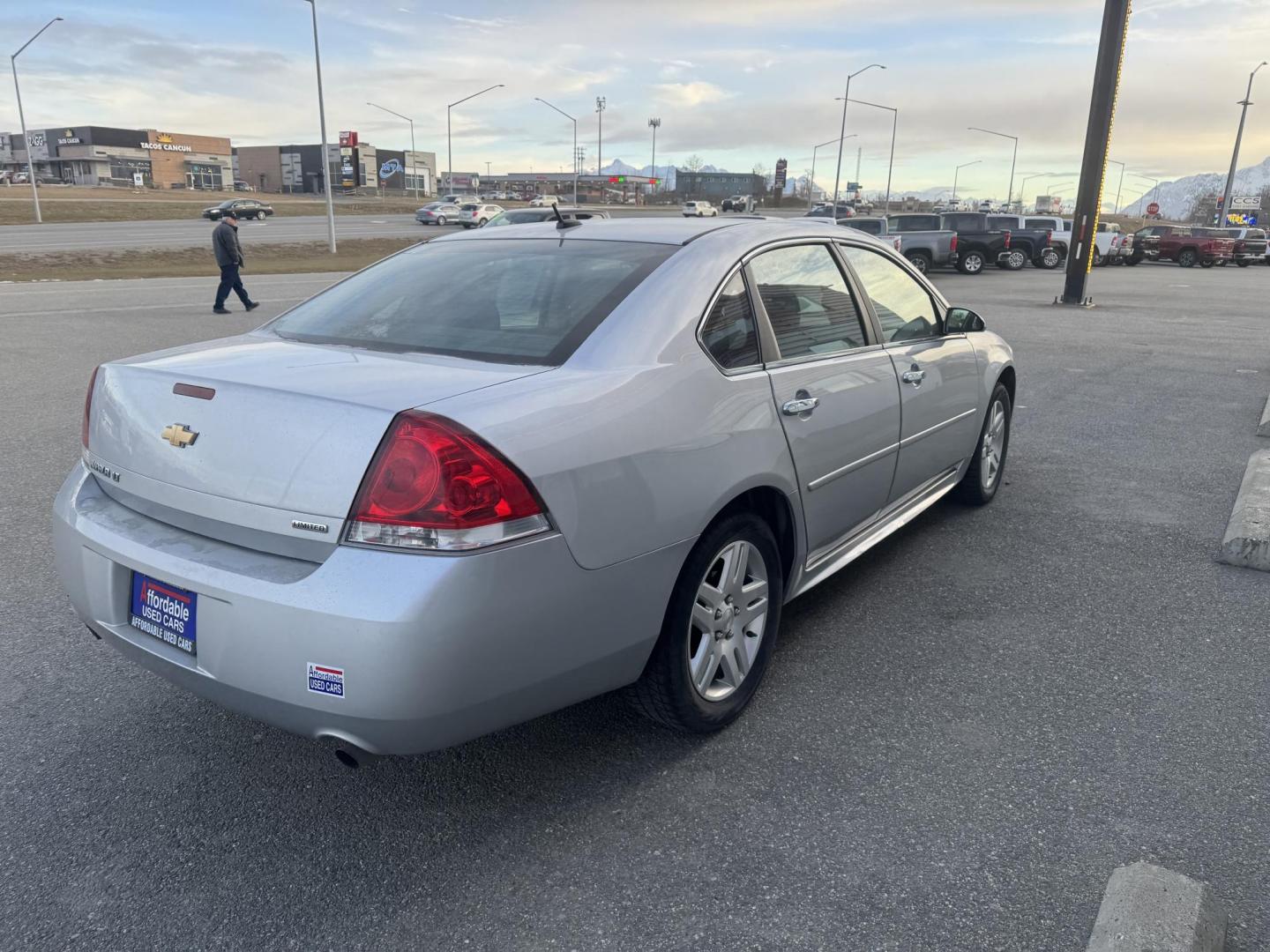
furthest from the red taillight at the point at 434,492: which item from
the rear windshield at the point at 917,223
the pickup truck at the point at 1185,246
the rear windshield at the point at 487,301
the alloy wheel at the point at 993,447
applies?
the pickup truck at the point at 1185,246

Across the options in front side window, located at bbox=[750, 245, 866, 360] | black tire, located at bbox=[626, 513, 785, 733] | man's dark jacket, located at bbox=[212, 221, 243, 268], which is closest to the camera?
black tire, located at bbox=[626, 513, 785, 733]

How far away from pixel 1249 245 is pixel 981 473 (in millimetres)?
39811

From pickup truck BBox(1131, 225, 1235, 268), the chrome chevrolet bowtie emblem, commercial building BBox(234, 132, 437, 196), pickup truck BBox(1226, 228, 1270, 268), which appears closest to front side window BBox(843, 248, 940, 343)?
the chrome chevrolet bowtie emblem

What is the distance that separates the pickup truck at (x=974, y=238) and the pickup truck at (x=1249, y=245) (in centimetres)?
1303

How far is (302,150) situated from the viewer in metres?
114

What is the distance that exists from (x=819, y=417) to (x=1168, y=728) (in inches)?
60.4

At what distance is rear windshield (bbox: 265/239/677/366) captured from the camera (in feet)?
9.40

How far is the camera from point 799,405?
324 cm

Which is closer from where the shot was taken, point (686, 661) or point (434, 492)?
point (434, 492)

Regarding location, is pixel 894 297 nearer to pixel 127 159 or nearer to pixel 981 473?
pixel 981 473

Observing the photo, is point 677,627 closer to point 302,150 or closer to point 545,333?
point 545,333

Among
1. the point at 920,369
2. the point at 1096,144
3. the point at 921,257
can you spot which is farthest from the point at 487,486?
the point at 921,257

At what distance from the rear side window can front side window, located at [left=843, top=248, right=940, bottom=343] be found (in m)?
1.01

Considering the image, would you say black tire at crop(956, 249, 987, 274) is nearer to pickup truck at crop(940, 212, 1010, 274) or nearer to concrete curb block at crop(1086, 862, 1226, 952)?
pickup truck at crop(940, 212, 1010, 274)
